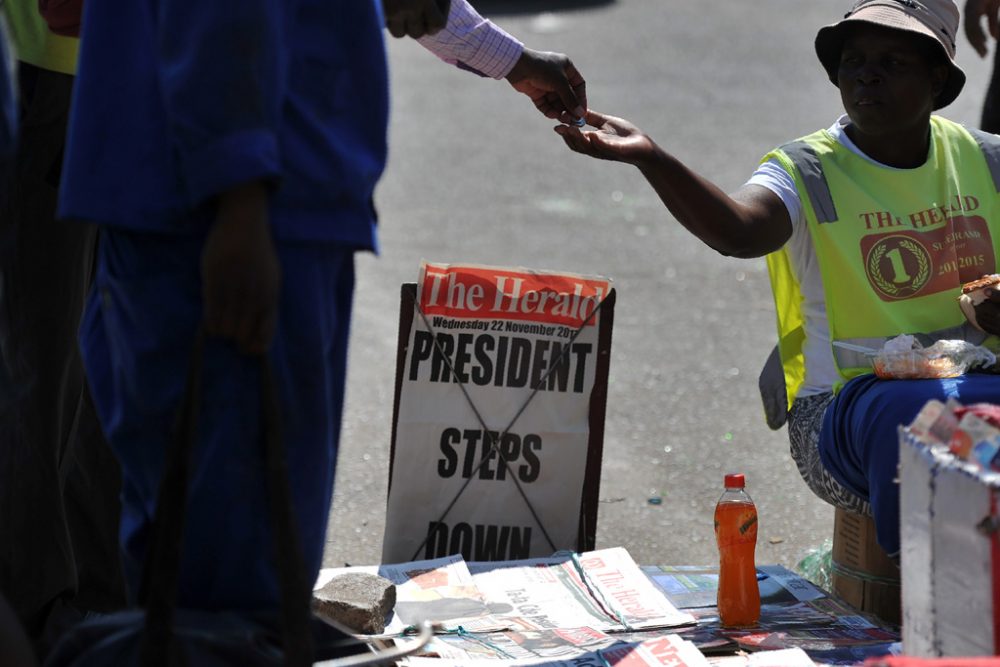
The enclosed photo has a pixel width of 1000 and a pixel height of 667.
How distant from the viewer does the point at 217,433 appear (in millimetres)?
2055

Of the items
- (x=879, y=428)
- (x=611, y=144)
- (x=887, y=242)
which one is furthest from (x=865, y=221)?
(x=611, y=144)

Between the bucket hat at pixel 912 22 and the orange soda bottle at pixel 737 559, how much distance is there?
1.03 metres

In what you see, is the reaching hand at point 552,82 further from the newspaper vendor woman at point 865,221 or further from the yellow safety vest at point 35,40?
the yellow safety vest at point 35,40

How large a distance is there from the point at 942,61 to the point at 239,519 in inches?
81.5

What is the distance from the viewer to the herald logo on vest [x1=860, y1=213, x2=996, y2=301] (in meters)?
3.35

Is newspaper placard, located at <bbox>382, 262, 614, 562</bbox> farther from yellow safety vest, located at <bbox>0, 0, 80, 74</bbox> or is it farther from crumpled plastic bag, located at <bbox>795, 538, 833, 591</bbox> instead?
yellow safety vest, located at <bbox>0, 0, 80, 74</bbox>

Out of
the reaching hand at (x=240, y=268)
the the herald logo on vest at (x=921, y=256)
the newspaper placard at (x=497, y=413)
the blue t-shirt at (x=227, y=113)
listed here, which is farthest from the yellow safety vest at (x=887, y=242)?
the reaching hand at (x=240, y=268)

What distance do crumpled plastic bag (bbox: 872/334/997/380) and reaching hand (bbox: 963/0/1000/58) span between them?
1.51m

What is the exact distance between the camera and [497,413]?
3.73 metres

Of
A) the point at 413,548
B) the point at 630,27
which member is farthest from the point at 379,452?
the point at 630,27

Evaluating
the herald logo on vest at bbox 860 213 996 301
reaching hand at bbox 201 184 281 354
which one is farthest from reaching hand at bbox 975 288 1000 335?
reaching hand at bbox 201 184 281 354

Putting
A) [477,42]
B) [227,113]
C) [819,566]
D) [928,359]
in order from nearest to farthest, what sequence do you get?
[227,113]
[928,359]
[477,42]
[819,566]

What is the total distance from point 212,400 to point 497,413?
5.65 ft

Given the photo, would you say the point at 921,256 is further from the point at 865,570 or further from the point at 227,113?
the point at 227,113
